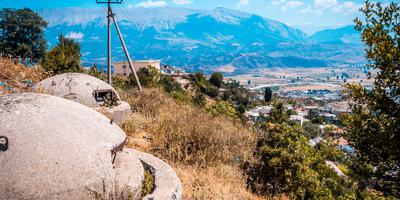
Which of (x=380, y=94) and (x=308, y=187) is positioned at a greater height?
(x=380, y=94)

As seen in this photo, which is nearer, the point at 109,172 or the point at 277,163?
the point at 109,172

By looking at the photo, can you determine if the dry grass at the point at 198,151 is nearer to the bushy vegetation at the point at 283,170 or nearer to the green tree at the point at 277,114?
the bushy vegetation at the point at 283,170

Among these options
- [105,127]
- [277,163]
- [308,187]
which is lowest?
[308,187]

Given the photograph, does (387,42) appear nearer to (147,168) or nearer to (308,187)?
(308,187)

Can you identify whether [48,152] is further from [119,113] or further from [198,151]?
[119,113]

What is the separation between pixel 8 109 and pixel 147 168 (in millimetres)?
2377

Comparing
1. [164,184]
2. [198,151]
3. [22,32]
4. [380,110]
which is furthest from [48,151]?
[22,32]

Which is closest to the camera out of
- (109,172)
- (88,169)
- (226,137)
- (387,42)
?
(88,169)

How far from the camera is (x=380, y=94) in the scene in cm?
555

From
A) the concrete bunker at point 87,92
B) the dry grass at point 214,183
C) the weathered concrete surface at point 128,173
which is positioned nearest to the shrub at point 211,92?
the concrete bunker at point 87,92

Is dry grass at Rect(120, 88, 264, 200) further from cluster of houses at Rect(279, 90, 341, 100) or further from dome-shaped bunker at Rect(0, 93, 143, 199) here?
cluster of houses at Rect(279, 90, 341, 100)

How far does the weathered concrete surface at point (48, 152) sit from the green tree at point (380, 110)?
434 centimetres

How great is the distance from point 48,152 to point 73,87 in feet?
18.9

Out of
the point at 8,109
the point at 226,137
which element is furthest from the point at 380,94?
the point at 8,109
